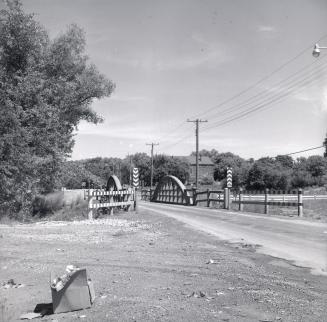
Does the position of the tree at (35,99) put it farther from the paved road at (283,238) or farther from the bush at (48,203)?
the paved road at (283,238)

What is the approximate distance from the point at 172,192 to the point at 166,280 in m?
29.2

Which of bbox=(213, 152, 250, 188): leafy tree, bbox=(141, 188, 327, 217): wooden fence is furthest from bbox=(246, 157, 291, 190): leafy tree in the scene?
bbox=(213, 152, 250, 188): leafy tree

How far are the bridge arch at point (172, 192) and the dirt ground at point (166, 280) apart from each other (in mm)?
21335

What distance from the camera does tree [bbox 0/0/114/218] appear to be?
54.9ft

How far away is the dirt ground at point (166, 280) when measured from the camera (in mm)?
4895

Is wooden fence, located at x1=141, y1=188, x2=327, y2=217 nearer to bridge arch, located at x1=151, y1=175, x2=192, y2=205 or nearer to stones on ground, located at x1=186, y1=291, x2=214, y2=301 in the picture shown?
bridge arch, located at x1=151, y1=175, x2=192, y2=205

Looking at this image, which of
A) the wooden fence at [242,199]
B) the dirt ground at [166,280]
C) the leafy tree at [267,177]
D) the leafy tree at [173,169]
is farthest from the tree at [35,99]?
the leafy tree at [173,169]

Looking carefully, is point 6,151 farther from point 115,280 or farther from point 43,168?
point 115,280

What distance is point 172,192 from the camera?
35.5 meters

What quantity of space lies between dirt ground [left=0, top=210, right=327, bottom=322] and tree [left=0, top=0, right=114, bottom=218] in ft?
20.6

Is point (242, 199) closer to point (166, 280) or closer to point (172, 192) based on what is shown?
point (172, 192)

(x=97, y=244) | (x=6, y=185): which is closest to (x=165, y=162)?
(x=6, y=185)

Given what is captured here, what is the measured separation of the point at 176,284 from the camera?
611 cm

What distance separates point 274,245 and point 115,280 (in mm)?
4680
